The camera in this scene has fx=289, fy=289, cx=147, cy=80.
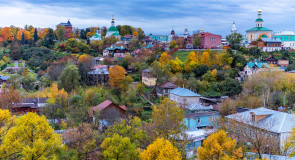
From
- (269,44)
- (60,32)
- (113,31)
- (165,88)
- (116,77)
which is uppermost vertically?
(113,31)

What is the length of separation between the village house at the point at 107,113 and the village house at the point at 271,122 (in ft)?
31.2

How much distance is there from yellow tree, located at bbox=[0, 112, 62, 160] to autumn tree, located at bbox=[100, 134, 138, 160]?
7.43 feet

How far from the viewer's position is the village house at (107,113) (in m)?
23.0

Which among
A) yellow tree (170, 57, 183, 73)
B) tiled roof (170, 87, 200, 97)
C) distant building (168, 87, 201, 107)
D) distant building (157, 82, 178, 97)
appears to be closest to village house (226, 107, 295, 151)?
distant building (168, 87, 201, 107)

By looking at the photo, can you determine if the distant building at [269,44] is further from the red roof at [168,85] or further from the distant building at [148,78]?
the red roof at [168,85]

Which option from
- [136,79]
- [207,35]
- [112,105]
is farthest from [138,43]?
[112,105]

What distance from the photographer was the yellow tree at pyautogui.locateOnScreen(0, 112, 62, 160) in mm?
12094

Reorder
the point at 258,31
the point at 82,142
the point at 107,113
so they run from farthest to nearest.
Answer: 1. the point at 258,31
2. the point at 107,113
3. the point at 82,142

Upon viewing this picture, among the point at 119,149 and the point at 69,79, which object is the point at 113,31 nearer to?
the point at 69,79

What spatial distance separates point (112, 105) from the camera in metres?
27.1

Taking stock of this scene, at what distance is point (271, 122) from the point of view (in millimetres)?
18672

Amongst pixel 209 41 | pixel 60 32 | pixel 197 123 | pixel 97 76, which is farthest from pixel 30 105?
pixel 60 32

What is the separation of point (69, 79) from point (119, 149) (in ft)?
73.1

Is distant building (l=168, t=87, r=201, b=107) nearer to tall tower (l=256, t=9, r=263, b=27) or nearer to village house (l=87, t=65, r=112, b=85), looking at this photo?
village house (l=87, t=65, r=112, b=85)
